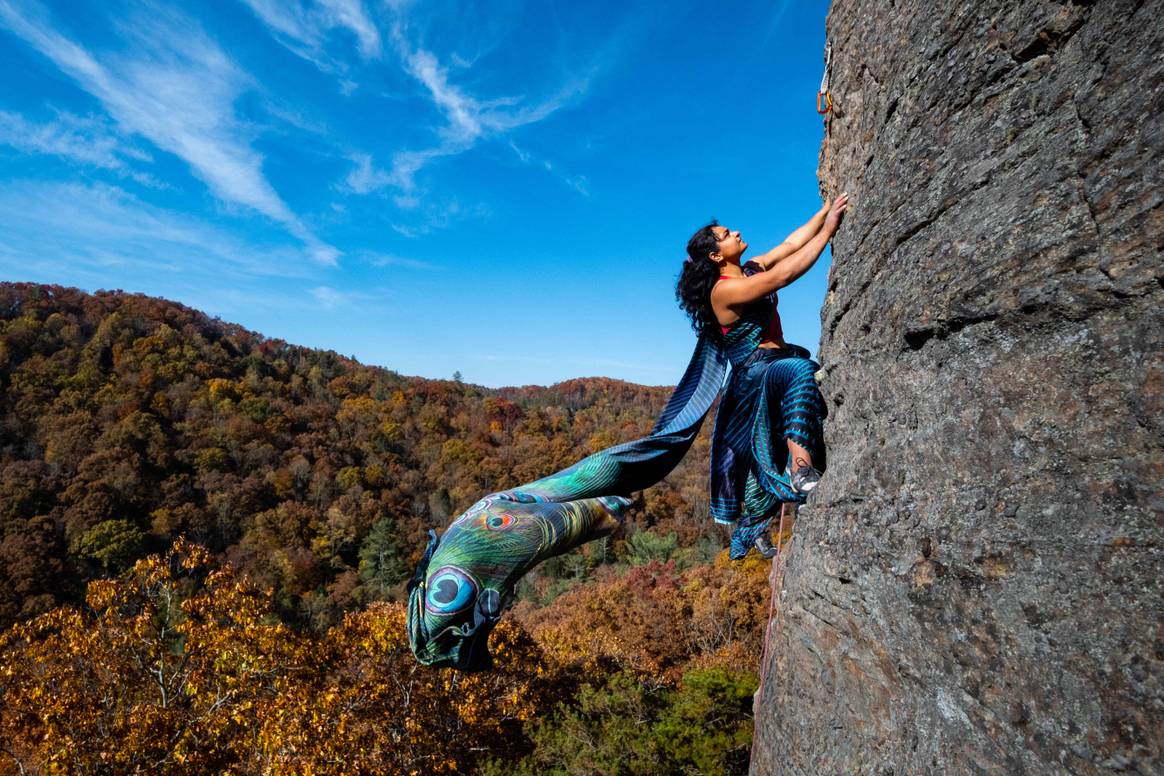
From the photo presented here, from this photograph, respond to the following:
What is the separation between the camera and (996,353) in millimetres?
1570

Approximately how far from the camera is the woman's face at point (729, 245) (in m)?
2.76

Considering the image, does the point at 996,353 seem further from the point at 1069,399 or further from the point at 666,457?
the point at 666,457

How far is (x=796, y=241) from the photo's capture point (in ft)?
8.82

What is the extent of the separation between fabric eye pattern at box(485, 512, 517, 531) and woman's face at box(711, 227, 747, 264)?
4.99 ft

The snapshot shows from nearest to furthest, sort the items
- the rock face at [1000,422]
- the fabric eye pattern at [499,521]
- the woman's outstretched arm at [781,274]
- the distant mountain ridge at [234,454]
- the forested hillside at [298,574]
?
the rock face at [1000,422]
the fabric eye pattern at [499,521]
the woman's outstretched arm at [781,274]
the forested hillside at [298,574]
the distant mountain ridge at [234,454]

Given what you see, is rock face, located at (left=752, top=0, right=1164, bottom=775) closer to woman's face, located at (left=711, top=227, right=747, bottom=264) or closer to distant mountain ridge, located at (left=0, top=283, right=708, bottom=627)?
woman's face, located at (left=711, top=227, right=747, bottom=264)

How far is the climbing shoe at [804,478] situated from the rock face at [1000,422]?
8.6 inches

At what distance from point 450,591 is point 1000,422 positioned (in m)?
1.56

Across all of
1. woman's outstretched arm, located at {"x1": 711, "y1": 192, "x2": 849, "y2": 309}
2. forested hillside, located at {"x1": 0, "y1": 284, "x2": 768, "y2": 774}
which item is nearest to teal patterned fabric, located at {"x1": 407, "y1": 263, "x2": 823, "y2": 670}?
woman's outstretched arm, located at {"x1": 711, "y1": 192, "x2": 849, "y2": 309}

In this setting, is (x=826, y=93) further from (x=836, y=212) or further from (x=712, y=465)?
(x=712, y=465)

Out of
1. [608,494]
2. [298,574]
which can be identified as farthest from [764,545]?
[298,574]

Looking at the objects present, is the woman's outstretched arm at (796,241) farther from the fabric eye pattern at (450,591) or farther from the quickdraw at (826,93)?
the fabric eye pattern at (450,591)

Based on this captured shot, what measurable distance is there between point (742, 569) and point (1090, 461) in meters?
24.3

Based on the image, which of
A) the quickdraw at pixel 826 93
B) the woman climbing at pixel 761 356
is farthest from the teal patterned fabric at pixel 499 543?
the quickdraw at pixel 826 93
